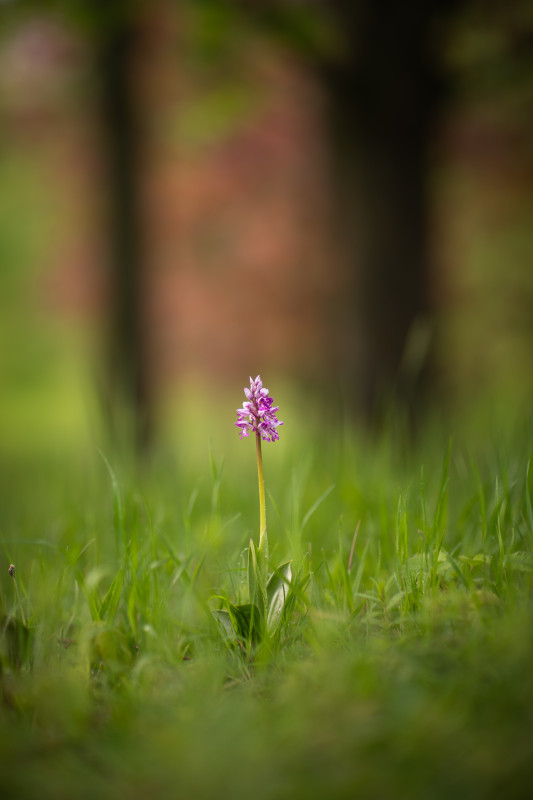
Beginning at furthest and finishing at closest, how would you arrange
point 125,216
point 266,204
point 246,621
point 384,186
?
point 266,204 < point 125,216 < point 384,186 < point 246,621

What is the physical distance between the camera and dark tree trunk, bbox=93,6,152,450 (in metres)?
4.86

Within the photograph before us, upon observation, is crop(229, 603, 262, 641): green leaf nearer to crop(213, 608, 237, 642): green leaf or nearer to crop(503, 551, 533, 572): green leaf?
crop(213, 608, 237, 642): green leaf

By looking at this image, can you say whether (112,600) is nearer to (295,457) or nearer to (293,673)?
(293,673)

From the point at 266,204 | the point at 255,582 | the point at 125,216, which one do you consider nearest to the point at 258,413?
the point at 255,582

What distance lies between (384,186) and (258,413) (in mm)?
2532

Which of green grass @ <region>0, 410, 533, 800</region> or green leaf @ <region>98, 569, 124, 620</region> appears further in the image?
green leaf @ <region>98, 569, 124, 620</region>

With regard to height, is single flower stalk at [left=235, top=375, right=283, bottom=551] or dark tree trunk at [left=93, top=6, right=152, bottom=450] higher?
dark tree trunk at [left=93, top=6, right=152, bottom=450]

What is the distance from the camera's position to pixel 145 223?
5133mm

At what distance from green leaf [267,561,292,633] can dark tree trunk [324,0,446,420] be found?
2042 millimetres

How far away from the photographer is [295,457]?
2.24 meters

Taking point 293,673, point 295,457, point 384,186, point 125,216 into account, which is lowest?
point 293,673

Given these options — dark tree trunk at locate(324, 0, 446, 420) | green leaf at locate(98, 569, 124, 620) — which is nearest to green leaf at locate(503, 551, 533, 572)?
green leaf at locate(98, 569, 124, 620)

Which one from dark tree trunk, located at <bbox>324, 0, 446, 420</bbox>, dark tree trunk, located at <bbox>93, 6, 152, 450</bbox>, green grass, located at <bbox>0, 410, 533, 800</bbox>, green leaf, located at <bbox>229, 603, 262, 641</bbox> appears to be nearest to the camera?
green grass, located at <bbox>0, 410, 533, 800</bbox>

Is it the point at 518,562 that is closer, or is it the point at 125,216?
the point at 518,562
